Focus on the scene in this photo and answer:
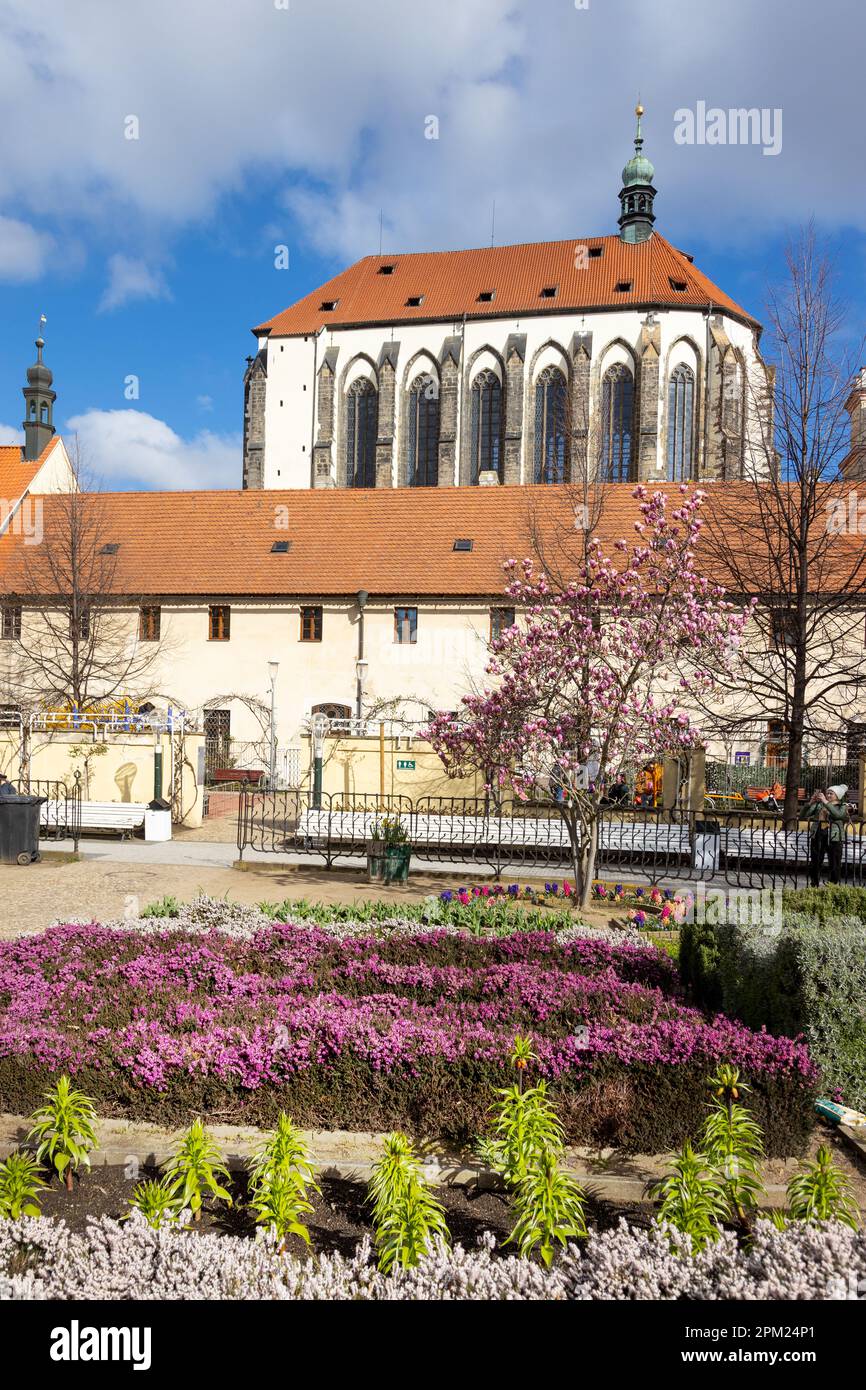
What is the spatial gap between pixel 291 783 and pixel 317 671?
4361mm

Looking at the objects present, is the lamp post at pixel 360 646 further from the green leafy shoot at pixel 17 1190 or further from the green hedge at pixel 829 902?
the green leafy shoot at pixel 17 1190

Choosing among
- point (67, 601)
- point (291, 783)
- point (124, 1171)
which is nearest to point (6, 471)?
point (67, 601)

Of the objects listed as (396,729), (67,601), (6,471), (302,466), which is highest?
(302,466)

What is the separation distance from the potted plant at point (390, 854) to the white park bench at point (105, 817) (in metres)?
6.77

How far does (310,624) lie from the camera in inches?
1236

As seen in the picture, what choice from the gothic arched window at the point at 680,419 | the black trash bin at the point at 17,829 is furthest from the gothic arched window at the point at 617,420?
the black trash bin at the point at 17,829

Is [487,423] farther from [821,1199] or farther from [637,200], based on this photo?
[821,1199]

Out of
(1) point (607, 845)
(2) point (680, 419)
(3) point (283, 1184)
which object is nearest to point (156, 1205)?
(3) point (283, 1184)

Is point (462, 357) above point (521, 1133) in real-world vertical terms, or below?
above

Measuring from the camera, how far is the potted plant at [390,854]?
44.4 ft

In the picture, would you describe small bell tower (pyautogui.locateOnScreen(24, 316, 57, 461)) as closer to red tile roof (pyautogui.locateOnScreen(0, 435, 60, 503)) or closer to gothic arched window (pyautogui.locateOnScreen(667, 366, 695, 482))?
red tile roof (pyautogui.locateOnScreen(0, 435, 60, 503))

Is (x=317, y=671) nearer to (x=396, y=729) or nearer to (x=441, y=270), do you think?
(x=396, y=729)

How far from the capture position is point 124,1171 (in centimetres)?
498

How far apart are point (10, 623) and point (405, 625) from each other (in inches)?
561
